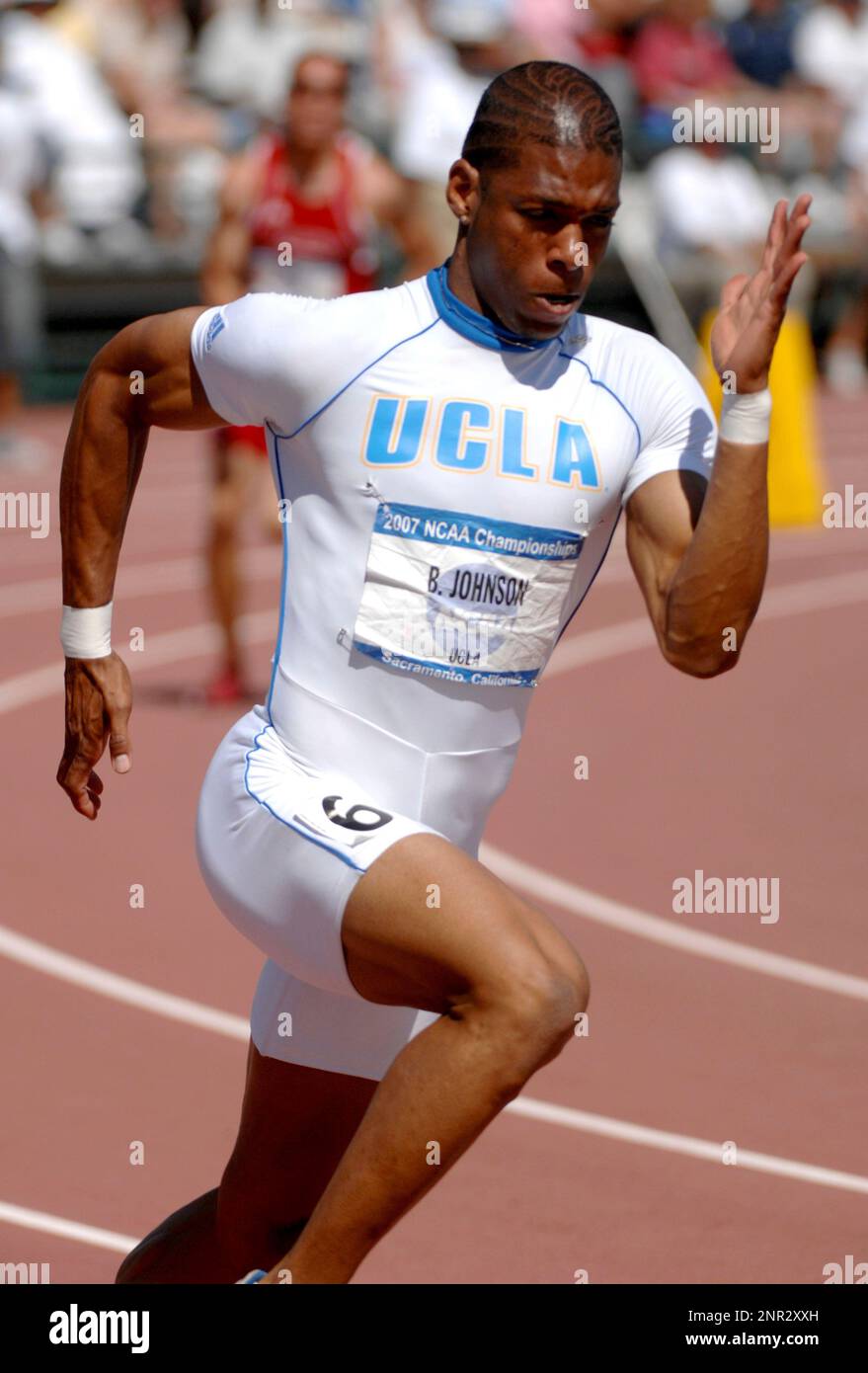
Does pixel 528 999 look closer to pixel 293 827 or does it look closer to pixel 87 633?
pixel 293 827

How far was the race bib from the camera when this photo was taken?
12.2 ft

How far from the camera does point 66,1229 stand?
16.0 ft

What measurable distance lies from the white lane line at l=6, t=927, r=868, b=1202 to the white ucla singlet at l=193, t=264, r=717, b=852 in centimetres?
158

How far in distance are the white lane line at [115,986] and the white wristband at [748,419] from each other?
2.96 m

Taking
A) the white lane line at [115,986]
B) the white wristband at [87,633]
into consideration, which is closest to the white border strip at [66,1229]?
the white lane line at [115,986]

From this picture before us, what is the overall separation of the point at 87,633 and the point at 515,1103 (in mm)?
2032

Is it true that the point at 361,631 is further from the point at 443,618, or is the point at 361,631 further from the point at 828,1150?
the point at 828,1150

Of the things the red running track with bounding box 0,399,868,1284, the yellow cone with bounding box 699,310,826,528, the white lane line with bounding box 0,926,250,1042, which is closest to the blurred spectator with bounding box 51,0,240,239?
the yellow cone with bounding box 699,310,826,528

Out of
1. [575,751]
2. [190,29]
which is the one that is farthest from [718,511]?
[190,29]

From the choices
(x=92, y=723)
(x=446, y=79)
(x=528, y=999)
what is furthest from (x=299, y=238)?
(x=446, y=79)

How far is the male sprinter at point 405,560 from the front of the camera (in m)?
3.54

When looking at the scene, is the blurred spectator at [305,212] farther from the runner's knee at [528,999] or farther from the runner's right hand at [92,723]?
the runner's knee at [528,999]

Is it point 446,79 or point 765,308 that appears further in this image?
point 446,79

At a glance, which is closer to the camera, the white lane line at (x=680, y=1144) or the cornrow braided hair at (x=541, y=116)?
the cornrow braided hair at (x=541, y=116)
